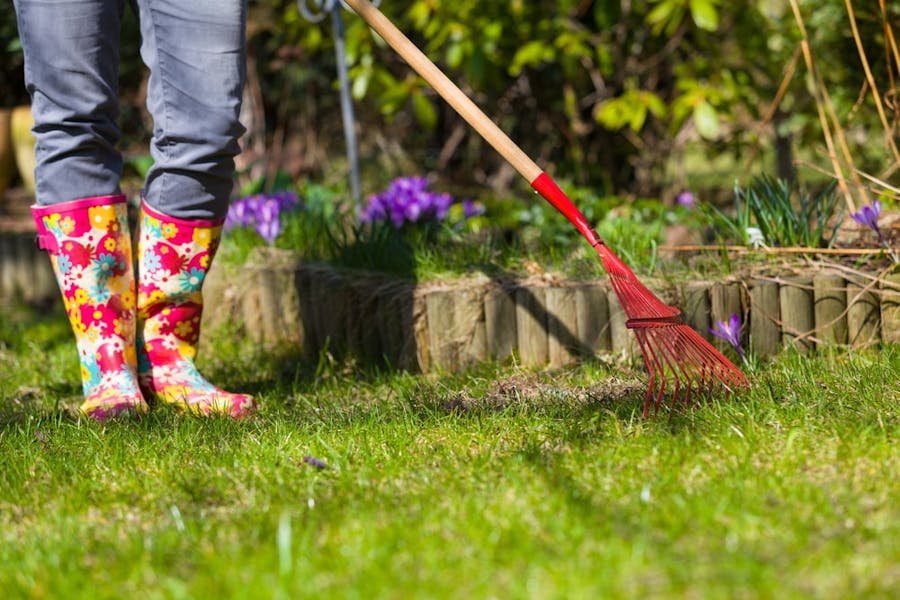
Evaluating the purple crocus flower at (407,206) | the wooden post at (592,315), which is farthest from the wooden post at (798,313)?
the purple crocus flower at (407,206)

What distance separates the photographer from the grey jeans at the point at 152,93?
246 centimetres

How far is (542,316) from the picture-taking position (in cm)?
288

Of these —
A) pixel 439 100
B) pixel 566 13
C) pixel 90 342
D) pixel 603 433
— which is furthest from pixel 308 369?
pixel 439 100

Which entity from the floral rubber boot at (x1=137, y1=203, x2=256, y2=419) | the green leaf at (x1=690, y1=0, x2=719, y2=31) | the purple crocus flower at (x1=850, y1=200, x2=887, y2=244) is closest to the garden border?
the purple crocus flower at (x1=850, y1=200, x2=887, y2=244)

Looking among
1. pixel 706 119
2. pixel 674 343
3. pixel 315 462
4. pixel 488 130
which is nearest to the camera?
pixel 315 462

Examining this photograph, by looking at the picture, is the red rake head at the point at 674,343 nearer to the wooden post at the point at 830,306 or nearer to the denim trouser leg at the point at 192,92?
the wooden post at the point at 830,306

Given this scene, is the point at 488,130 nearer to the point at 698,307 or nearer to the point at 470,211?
the point at 698,307

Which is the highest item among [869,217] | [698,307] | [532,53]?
[532,53]

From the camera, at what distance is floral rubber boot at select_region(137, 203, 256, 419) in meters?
2.58

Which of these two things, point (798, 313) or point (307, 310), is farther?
point (307, 310)

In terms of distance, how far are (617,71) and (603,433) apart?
310 centimetres

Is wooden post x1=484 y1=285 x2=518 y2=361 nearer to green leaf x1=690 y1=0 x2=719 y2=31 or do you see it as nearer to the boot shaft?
the boot shaft

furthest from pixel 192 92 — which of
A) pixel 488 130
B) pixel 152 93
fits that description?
pixel 488 130

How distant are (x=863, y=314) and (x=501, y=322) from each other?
86 cm
